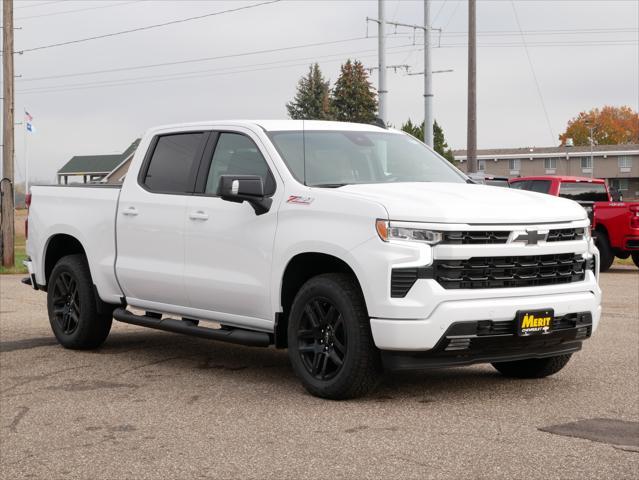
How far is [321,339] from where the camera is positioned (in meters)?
7.23

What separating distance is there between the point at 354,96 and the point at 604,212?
87.7 m

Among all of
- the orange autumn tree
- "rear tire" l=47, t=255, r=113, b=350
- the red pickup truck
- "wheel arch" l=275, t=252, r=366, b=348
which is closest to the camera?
"wheel arch" l=275, t=252, r=366, b=348

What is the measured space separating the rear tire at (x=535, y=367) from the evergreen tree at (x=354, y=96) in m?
98.2

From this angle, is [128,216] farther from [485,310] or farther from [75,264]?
[485,310]

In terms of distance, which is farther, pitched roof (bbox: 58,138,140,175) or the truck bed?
pitched roof (bbox: 58,138,140,175)

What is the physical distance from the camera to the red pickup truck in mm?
20141

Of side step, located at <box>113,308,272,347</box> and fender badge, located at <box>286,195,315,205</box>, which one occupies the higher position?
fender badge, located at <box>286,195,315,205</box>

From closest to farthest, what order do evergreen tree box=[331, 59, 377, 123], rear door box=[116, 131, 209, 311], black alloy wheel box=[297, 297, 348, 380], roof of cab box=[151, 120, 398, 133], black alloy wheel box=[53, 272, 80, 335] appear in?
black alloy wheel box=[297, 297, 348, 380]
roof of cab box=[151, 120, 398, 133]
rear door box=[116, 131, 209, 311]
black alloy wheel box=[53, 272, 80, 335]
evergreen tree box=[331, 59, 377, 123]

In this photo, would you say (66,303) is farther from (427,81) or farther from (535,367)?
(427,81)

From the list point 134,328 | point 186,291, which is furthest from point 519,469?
point 134,328

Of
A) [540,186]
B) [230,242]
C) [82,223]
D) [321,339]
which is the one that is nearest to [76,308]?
[82,223]

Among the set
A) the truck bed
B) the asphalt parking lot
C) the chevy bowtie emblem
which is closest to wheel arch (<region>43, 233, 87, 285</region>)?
Answer: the truck bed

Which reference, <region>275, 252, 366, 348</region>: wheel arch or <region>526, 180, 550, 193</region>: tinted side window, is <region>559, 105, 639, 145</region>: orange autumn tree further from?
<region>275, 252, 366, 348</region>: wheel arch

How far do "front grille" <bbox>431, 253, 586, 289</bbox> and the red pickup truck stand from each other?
12838 mm
